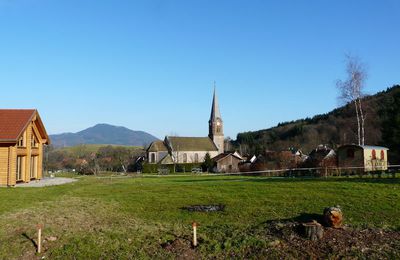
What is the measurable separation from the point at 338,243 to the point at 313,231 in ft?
2.49

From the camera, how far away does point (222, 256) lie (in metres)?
11.3

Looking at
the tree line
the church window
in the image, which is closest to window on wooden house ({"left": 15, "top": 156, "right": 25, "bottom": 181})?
the church window

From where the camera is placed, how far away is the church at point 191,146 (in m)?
95.7

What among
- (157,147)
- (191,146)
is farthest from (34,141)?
(191,146)

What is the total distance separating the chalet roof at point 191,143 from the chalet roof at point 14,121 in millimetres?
63719

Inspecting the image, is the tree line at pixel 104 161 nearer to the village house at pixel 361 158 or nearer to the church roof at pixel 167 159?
the church roof at pixel 167 159

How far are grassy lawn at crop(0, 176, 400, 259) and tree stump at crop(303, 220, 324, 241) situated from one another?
1223mm

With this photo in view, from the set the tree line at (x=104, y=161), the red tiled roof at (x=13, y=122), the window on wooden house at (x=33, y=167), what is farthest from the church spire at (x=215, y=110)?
the red tiled roof at (x=13, y=122)

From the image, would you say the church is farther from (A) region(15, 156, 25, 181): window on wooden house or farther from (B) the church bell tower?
(A) region(15, 156, 25, 181): window on wooden house

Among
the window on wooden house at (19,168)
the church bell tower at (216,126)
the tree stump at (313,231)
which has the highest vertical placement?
the church bell tower at (216,126)

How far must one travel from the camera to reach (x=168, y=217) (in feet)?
51.8

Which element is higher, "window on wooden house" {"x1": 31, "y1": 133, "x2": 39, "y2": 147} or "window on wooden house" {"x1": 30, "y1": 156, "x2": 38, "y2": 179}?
"window on wooden house" {"x1": 31, "y1": 133, "x2": 39, "y2": 147}

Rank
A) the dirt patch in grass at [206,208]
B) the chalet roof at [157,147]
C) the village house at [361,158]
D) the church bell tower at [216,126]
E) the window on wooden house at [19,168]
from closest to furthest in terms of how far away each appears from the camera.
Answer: the dirt patch in grass at [206,208]
the window on wooden house at [19,168]
the village house at [361,158]
the chalet roof at [157,147]
the church bell tower at [216,126]

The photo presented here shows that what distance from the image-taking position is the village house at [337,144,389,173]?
1377 inches
